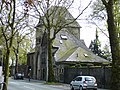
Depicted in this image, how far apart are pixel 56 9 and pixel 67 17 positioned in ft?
21.9

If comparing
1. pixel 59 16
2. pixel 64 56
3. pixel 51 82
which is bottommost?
pixel 51 82

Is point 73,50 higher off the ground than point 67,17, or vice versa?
point 67,17

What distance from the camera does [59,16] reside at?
4947 cm

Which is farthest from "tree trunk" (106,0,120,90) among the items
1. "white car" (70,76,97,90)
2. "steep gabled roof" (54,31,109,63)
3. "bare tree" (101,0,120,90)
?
"steep gabled roof" (54,31,109,63)

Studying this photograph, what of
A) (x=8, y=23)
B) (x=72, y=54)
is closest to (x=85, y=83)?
(x=8, y=23)

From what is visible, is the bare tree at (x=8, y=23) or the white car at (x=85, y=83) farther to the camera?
the white car at (x=85, y=83)

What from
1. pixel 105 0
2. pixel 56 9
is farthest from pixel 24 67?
pixel 105 0

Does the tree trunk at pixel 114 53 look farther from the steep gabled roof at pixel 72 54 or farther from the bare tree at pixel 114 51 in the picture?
the steep gabled roof at pixel 72 54

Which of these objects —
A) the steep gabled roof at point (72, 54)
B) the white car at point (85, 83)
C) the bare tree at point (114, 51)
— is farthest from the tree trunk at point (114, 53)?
the steep gabled roof at point (72, 54)

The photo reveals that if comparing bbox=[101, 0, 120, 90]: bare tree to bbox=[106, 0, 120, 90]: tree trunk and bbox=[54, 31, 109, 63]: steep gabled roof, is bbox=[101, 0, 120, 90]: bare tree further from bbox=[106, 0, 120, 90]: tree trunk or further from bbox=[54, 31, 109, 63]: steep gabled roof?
bbox=[54, 31, 109, 63]: steep gabled roof

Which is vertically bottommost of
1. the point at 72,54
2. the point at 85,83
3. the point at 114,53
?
the point at 85,83

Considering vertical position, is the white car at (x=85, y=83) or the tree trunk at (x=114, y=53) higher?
the tree trunk at (x=114, y=53)

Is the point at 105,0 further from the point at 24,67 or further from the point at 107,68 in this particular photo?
the point at 24,67

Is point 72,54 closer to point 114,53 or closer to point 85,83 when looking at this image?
point 85,83
